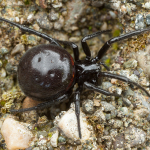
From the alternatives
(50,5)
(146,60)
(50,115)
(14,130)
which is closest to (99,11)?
(50,5)

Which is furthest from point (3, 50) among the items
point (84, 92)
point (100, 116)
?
point (100, 116)

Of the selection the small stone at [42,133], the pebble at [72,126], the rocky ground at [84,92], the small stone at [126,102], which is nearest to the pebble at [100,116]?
the rocky ground at [84,92]

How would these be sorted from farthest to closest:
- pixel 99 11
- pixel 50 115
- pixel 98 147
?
1. pixel 99 11
2. pixel 50 115
3. pixel 98 147

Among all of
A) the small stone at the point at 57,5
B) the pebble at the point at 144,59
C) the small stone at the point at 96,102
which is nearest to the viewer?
the small stone at the point at 96,102

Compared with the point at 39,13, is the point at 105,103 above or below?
below

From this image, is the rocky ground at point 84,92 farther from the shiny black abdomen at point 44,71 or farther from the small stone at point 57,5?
the shiny black abdomen at point 44,71

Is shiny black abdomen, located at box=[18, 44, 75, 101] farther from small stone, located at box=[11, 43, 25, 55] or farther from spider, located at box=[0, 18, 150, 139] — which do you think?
small stone, located at box=[11, 43, 25, 55]

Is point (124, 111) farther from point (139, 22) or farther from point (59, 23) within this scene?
point (59, 23)

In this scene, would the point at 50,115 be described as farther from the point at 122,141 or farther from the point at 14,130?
the point at 122,141
